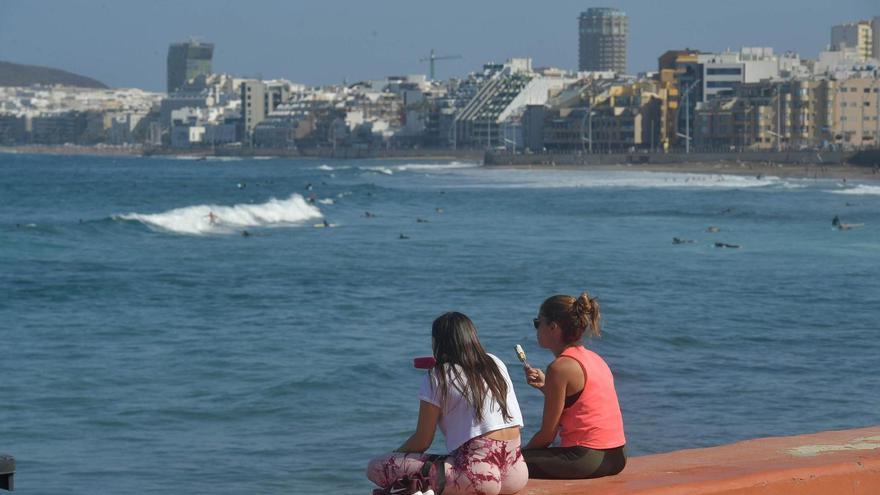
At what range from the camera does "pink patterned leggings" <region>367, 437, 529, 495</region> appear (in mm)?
4617

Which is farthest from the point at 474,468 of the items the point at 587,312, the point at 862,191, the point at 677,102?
the point at 677,102

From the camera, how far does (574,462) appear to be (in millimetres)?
4805

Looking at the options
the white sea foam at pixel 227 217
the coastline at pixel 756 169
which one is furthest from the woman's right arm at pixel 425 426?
the coastline at pixel 756 169

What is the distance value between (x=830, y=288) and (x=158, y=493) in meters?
13.8

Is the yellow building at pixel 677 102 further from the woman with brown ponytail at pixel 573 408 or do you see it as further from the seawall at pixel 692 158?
the woman with brown ponytail at pixel 573 408

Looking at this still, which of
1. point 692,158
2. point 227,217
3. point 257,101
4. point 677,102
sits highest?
point 257,101

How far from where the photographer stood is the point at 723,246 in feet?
97.5

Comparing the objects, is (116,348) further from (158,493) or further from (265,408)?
(158,493)

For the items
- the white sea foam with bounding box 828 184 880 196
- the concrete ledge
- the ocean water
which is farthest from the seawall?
the concrete ledge

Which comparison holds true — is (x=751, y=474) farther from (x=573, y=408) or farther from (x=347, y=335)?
(x=347, y=335)

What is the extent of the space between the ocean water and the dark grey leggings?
10.4ft

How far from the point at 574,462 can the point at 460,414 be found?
1.26 ft

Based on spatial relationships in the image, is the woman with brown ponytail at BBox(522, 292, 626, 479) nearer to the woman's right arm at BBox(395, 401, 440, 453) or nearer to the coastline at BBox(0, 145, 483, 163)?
the woman's right arm at BBox(395, 401, 440, 453)

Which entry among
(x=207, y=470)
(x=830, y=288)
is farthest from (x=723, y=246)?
(x=207, y=470)
